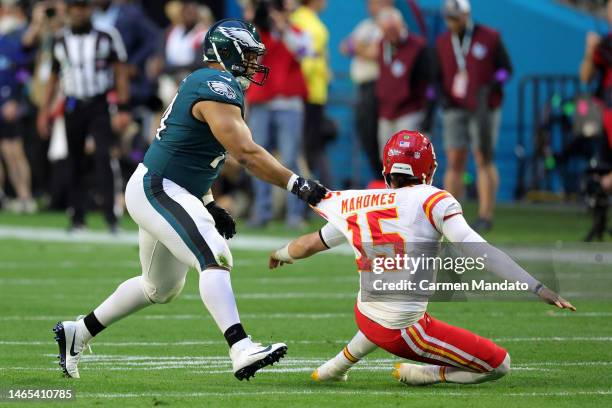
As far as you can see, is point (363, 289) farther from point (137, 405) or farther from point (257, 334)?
point (257, 334)

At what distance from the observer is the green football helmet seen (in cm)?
790

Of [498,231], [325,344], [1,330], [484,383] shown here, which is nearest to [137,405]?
[484,383]

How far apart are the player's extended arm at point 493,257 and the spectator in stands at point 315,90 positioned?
1091cm

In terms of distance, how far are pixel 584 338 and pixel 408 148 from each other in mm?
2355

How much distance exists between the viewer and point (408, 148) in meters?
7.33

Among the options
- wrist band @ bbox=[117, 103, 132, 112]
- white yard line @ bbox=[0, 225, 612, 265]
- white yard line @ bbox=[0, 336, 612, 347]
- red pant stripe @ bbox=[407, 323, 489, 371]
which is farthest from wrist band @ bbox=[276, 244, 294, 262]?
wrist band @ bbox=[117, 103, 132, 112]

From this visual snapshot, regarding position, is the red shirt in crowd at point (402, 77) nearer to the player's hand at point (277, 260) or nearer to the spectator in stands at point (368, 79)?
the spectator in stands at point (368, 79)

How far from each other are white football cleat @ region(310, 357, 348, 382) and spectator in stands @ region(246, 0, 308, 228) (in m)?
9.73

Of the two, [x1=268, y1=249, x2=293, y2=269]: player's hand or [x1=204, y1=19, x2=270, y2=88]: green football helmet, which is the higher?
[x1=204, y1=19, x2=270, y2=88]: green football helmet

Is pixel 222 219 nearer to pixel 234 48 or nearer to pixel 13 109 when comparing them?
pixel 234 48

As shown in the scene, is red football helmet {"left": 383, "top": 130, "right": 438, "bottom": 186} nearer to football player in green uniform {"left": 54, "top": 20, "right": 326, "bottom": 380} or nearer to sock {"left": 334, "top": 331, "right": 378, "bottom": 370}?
football player in green uniform {"left": 54, "top": 20, "right": 326, "bottom": 380}

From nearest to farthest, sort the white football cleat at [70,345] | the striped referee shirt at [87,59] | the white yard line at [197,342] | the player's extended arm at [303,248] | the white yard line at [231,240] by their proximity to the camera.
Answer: the player's extended arm at [303,248] → the white football cleat at [70,345] → the white yard line at [197,342] → the white yard line at [231,240] → the striped referee shirt at [87,59]

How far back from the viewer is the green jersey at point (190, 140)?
767 cm

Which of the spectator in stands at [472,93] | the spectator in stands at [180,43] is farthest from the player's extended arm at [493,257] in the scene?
the spectator in stands at [180,43]
